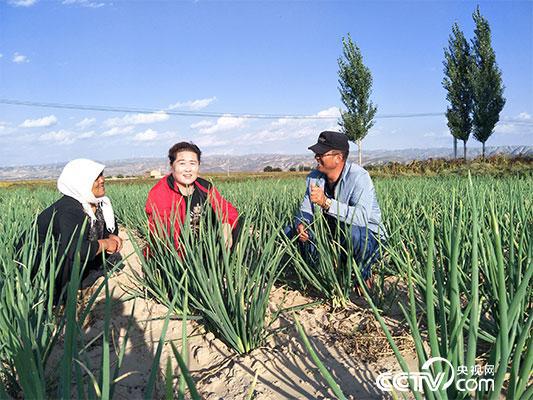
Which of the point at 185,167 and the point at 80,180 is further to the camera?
the point at 185,167

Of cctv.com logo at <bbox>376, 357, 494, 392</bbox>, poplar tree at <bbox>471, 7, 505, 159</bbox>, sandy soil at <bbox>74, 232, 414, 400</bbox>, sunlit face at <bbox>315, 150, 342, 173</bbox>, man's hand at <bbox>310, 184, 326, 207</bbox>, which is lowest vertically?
sandy soil at <bbox>74, 232, 414, 400</bbox>

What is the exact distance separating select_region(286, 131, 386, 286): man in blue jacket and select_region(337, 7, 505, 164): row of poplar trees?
21950mm

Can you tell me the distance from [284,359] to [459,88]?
25.4 m

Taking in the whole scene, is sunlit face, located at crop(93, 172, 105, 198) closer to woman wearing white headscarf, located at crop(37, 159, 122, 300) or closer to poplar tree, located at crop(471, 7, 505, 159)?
woman wearing white headscarf, located at crop(37, 159, 122, 300)

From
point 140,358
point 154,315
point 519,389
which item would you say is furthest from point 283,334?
point 519,389

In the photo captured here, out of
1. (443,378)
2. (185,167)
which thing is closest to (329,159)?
(185,167)

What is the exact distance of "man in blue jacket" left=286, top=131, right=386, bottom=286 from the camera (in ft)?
8.01

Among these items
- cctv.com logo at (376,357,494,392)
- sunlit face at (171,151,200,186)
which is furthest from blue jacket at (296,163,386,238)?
cctv.com logo at (376,357,494,392)

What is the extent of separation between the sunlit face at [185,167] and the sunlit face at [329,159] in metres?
0.80

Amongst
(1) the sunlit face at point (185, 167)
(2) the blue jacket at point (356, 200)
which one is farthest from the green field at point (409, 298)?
(1) the sunlit face at point (185, 167)

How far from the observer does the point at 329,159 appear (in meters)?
2.63

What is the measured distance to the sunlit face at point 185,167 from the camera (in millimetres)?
2826

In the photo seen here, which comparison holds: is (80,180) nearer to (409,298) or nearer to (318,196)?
(318,196)

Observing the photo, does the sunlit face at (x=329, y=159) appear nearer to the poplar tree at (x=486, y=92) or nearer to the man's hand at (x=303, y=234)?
the man's hand at (x=303, y=234)
